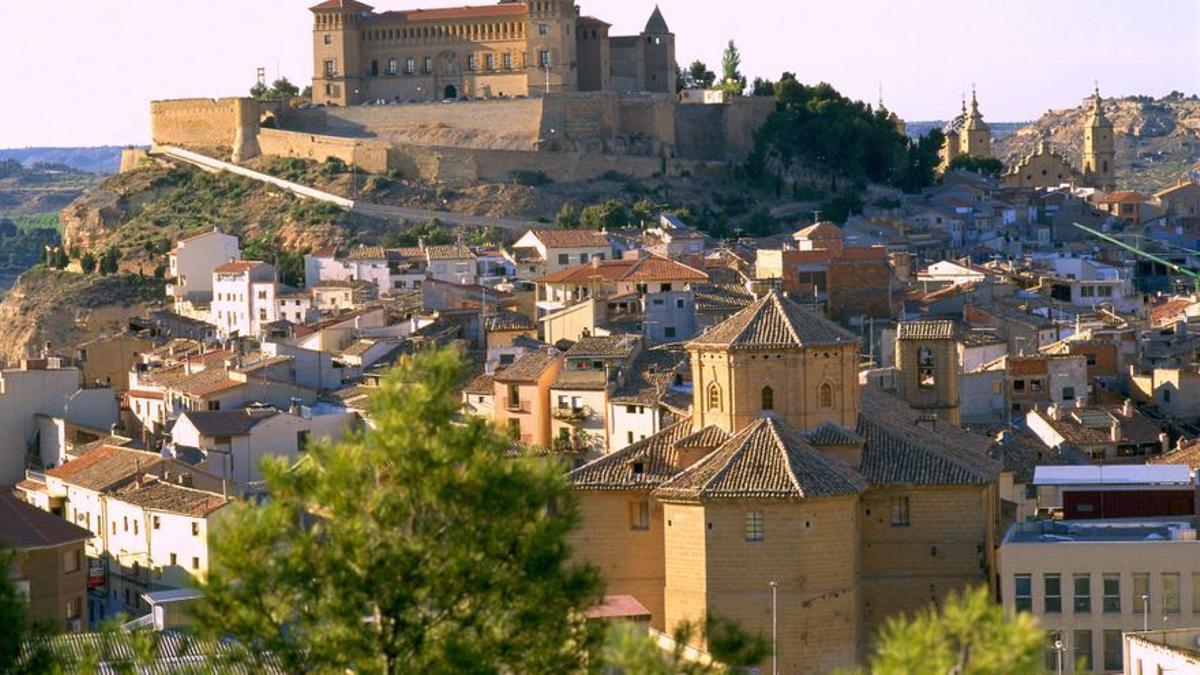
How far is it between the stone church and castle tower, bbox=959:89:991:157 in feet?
280

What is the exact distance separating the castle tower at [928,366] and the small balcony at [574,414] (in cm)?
477

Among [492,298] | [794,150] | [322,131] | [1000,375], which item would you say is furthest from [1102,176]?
[1000,375]

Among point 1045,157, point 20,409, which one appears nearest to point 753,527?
point 20,409

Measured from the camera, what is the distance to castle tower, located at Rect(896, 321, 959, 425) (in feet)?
120

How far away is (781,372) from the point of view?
1185 inches

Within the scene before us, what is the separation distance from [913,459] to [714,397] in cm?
235

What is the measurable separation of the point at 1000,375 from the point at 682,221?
3566cm

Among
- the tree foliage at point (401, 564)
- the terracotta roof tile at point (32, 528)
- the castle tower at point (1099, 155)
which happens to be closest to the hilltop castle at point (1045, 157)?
the castle tower at point (1099, 155)

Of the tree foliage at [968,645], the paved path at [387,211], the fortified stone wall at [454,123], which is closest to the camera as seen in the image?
the tree foliage at [968,645]

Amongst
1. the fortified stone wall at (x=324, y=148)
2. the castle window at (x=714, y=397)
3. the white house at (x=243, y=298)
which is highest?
the fortified stone wall at (x=324, y=148)

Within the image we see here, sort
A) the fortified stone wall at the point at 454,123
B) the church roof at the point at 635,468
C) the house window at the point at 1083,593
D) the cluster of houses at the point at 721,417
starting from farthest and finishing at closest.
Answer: the fortified stone wall at the point at 454,123
the church roof at the point at 635,468
the house window at the point at 1083,593
the cluster of houses at the point at 721,417

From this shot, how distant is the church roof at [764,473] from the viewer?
2739 centimetres

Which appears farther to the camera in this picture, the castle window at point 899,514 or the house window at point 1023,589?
the castle window at point 899,514

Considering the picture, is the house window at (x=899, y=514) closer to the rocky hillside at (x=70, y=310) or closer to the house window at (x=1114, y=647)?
the house window at (x=1114, y=647)
